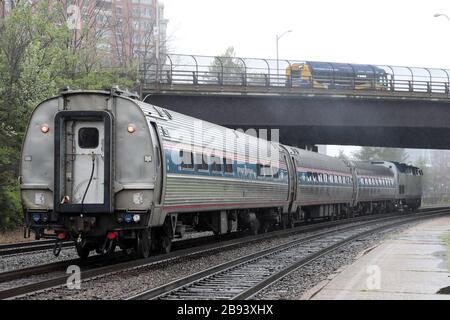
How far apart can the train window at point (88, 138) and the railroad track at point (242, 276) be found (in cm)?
338

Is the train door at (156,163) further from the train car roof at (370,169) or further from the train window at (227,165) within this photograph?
the train car roof at (370,169)

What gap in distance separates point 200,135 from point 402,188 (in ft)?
122

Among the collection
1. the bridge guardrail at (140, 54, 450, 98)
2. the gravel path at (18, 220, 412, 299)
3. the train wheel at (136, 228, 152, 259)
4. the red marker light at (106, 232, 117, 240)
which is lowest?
the gravel path at (18, 220, 412, 299)

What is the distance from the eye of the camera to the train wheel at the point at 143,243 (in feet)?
46.7

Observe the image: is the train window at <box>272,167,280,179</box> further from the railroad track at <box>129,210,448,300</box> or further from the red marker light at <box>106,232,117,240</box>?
the red marker light at <box>106,232,117,240</box>

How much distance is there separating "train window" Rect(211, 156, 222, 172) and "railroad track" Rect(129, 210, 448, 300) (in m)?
2.49

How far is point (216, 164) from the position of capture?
59.1ft

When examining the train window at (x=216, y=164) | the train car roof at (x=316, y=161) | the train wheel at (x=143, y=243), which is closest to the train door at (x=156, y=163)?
the train wheel at (x=143, y=243)

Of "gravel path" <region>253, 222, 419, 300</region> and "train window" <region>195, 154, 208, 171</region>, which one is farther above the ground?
"train window" <region>195, 154, 208, 171</region>

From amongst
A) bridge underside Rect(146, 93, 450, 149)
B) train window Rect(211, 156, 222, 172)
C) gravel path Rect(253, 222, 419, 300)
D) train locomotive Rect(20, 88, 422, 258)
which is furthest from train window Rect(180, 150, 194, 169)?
bridge underside Rect(146, 93, 450, 149)

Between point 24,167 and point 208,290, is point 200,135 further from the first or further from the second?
point 208,290

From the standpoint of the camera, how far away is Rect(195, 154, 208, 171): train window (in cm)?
1652

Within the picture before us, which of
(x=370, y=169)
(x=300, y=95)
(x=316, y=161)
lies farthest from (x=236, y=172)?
(x=370, y=169)
